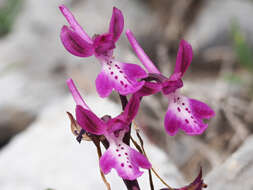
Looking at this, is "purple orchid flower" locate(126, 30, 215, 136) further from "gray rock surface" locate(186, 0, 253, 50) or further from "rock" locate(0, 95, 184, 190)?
"gray rock surface" locate(186, 0, 253, 50)

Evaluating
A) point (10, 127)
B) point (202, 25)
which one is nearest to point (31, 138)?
point (10, 127)

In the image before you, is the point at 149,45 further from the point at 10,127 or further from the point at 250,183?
the point at 250,183

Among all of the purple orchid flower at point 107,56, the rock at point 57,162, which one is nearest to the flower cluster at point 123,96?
the purple orchid flower at point 107,56

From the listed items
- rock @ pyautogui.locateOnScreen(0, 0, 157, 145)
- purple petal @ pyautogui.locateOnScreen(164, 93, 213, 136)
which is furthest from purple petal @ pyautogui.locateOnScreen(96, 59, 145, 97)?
rock @ pyautogui.locateOnScreen(0, 0, 157, 145)

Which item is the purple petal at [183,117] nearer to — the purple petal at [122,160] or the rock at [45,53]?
the purple petal at [122,160]

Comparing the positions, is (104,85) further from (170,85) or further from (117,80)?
(170,85)

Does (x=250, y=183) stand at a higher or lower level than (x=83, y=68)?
lower

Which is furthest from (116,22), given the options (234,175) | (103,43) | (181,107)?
(234,175)
